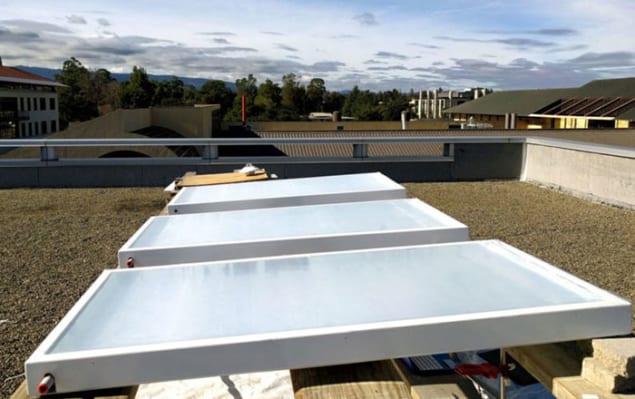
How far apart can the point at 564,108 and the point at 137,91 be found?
57838mm

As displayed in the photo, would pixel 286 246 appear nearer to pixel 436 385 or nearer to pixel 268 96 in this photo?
pixel 436 385

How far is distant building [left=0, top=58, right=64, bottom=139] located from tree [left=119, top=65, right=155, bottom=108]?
37.6ft

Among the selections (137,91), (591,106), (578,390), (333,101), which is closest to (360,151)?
(578,390)

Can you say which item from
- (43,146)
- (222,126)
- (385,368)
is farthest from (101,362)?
(222,126)

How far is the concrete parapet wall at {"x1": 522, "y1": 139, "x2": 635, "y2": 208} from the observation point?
873 centimetres

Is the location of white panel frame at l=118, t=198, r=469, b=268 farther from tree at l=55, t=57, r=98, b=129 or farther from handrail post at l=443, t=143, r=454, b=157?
tree at l=55, t=57, r=98, b=129

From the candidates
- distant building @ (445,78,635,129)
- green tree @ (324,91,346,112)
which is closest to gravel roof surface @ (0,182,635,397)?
distant building @ (445,78,635,129)

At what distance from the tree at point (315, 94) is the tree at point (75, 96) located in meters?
35.1

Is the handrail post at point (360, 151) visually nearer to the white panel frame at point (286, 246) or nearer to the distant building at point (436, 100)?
the white panel frame at point (286, 246)

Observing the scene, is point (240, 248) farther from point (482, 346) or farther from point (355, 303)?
point (482, 346)

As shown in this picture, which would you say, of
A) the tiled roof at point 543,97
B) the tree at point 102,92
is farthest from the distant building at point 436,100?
the tiled roof at point 543,97

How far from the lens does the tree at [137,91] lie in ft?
273

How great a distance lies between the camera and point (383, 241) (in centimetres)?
301

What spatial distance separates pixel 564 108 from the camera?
49.2 m
